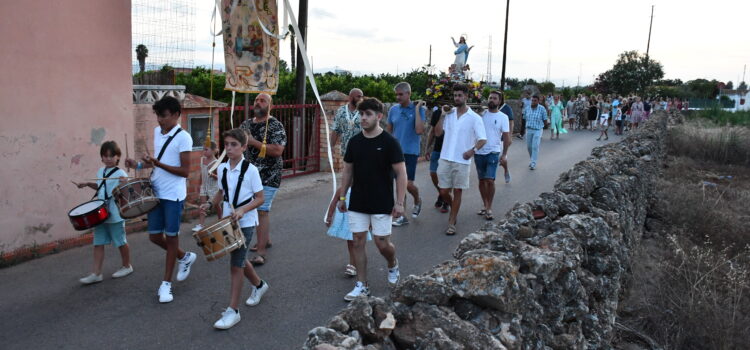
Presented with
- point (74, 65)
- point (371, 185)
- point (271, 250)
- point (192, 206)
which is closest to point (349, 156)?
point (371, 185)

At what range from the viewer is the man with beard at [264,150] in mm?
6320

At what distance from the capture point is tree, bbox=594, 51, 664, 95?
57.8m

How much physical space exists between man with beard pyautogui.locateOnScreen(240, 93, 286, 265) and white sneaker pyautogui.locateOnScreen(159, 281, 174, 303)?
3.79 feet

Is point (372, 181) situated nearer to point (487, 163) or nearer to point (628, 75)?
point (487, 163)

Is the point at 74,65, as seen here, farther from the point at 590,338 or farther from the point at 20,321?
the point at 590,338

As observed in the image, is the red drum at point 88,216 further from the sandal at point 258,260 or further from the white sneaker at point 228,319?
the sandal at point 258,260

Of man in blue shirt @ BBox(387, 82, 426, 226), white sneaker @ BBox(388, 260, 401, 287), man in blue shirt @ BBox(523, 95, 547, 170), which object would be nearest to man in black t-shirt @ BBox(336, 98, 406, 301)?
white sneaker @ BBox(388, 260, 401, 287)

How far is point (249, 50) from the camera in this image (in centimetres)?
703

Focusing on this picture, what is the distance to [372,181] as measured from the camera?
514 centimetres

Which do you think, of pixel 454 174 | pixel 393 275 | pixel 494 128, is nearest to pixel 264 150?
pixel 393 275

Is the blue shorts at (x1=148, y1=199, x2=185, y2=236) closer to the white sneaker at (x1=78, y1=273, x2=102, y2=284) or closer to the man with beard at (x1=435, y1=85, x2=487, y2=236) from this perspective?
the white sneaker at (x1=78, y1=273, x2=102, y2=284)

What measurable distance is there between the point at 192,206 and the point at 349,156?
4.11 metres

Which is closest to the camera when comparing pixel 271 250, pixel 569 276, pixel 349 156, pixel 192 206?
pixel 569 276

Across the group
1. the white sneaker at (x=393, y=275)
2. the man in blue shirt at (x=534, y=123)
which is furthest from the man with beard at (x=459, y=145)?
the man in blue shirt at (x=534, y=123)
